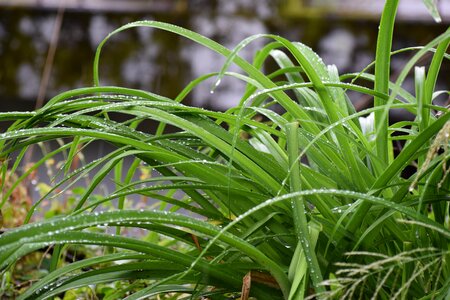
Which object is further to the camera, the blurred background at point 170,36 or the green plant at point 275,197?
the blurred background at point 170,36

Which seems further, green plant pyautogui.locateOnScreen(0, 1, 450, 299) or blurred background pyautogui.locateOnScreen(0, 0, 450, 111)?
blurred background pyautogui.locateOnScreen(0, 0, 450, 111)

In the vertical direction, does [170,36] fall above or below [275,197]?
above

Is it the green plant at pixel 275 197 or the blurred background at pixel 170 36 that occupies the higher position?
the blurred background at pixel 170 36

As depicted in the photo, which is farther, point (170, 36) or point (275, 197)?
point (170, 36)

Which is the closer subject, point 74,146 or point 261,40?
point 74,146

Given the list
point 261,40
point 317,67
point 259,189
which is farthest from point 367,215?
point 261,40

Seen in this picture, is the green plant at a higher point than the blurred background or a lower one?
lower

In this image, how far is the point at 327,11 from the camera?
3.90 m

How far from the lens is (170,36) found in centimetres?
404

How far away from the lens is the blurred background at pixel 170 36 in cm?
386

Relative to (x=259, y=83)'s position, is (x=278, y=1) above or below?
above

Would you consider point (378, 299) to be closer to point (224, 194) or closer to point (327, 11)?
point (224, 194)

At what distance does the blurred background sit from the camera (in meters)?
3.86

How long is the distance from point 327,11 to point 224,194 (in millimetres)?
3098
